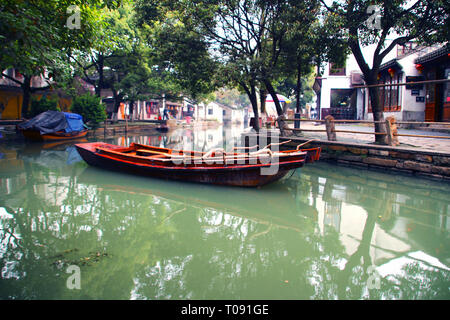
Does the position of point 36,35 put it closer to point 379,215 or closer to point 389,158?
point 379,215

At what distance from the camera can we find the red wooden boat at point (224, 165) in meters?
6.16

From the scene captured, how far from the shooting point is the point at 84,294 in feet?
9.20

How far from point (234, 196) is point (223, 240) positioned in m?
2.07

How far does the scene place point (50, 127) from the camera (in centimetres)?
1479

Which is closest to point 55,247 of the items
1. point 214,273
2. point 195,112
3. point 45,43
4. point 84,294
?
point 84,294

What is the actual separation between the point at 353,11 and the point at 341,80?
12.3 m

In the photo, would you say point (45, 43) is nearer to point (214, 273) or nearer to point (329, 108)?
point (214, 273)

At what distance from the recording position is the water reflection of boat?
5.18m

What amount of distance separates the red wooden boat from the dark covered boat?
8.69 m

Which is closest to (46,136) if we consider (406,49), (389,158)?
(389,158)

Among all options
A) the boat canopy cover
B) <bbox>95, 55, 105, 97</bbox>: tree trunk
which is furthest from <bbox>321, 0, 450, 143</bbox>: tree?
<bbox>95, 55, 105, 97</bbox>: tree trunk

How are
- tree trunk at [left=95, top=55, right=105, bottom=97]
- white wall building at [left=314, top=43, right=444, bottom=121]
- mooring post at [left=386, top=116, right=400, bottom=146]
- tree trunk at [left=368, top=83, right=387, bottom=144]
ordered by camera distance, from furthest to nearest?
tree trunk at [left=95, top=55, right=105, bottom=97], white wall building at [left=314, top=43, right=444, bottom=121], tree trunk at [left=368, top=83, right=387, bottom=144], mooring post at [left=386, top=116, right=400, bottom=146]

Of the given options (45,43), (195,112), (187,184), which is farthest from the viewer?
(195,112)

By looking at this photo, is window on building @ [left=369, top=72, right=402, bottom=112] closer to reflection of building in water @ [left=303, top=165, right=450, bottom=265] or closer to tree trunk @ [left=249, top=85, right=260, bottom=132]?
tree trunk @ [left=249, top=85, right=260, bottom=132]
